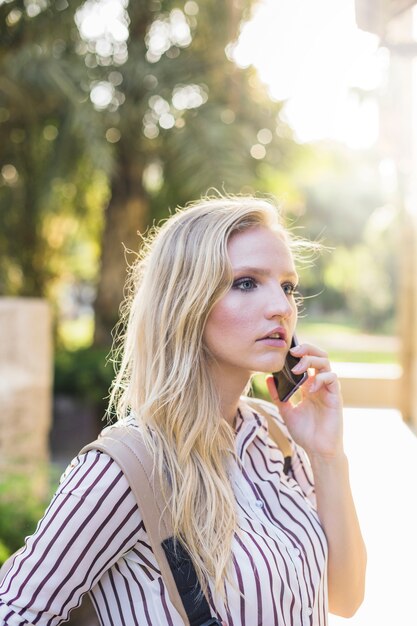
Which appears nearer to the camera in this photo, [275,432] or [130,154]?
[275,432]

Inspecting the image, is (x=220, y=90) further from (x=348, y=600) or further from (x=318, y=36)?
(x=348, y=600)

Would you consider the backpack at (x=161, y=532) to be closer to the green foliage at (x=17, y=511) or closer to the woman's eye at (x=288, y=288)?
the woman's eye at (x=288, y=288)

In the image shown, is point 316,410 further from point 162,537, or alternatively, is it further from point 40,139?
point 40,139

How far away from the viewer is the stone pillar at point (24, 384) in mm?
6289

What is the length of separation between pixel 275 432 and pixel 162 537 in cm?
65

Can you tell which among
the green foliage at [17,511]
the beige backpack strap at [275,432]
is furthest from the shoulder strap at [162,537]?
the green foliage at [17,511]

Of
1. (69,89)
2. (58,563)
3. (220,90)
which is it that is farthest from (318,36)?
(58,563)

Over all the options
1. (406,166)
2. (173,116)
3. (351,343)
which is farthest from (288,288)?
(351,343)

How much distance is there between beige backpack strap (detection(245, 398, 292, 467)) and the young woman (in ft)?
0.14

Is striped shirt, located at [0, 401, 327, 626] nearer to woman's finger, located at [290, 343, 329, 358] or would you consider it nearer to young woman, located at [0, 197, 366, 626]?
young woman, located at [0, 197, 366, 626]

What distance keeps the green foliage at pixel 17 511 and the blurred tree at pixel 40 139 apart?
12.3ft

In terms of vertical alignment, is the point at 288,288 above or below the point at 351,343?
above

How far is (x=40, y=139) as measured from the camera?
10.0m

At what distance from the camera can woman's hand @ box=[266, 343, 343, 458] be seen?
1.82 m
